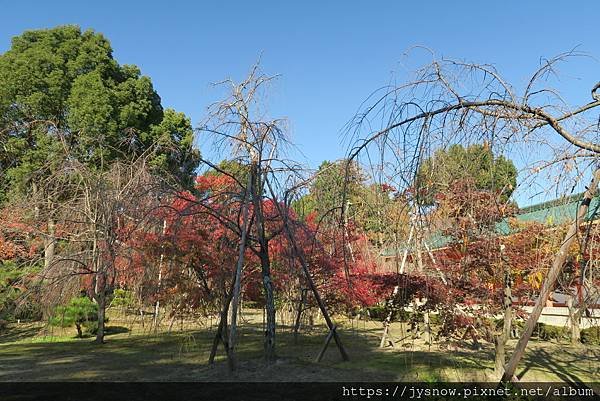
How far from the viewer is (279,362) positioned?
8.38 metres

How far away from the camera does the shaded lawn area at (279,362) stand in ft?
24.8

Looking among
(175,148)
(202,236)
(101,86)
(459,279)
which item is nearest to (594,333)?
(459,279)

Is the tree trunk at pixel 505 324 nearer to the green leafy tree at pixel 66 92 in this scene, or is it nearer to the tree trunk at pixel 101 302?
the tree trunk at pixel 101 302

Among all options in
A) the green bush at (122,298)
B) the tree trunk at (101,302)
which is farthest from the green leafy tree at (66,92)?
the tree trunk at (101,302)

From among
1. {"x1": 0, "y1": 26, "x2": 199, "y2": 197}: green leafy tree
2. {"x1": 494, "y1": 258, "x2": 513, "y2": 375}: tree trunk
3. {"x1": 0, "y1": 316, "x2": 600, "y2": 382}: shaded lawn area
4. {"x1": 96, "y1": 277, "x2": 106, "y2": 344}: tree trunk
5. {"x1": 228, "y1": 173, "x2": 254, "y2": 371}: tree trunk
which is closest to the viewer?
{"x1": 228, "y1": 173, "x2": 254, "y2": 371}: tree trunk

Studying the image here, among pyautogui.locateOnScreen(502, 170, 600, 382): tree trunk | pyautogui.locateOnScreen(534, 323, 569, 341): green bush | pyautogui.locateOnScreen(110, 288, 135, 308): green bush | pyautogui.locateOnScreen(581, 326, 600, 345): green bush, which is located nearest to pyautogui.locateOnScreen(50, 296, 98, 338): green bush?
pyautogui.locateOnScreen(110, 288, 135, 308): green bush

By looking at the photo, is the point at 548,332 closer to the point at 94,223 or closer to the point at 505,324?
the point at 505,324

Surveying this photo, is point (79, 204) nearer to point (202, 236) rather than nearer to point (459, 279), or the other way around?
point (202, 236)

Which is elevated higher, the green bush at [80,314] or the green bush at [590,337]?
the green bush at [80,314]

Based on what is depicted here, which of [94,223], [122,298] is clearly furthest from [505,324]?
[122,298]

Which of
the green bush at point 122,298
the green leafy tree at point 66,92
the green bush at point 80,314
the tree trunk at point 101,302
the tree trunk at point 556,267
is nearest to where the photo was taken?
the tree trunk at point 556,267

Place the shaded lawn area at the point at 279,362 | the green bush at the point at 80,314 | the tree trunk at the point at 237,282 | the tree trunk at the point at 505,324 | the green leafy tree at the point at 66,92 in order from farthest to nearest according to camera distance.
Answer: the green leafy tree at the point at 66,92
the green bush at the point at 80,314
the shaded lawn area at the point at 279,362
the tree trunk at the point at 505,324
the tree trunk at the point at 237,282

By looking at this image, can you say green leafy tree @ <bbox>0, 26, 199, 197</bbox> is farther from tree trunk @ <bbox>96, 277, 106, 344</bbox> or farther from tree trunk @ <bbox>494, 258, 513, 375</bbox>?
tree trunk @ <bbox>494, 258, 513, 375</bbox>

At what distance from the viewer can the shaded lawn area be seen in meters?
7.55
